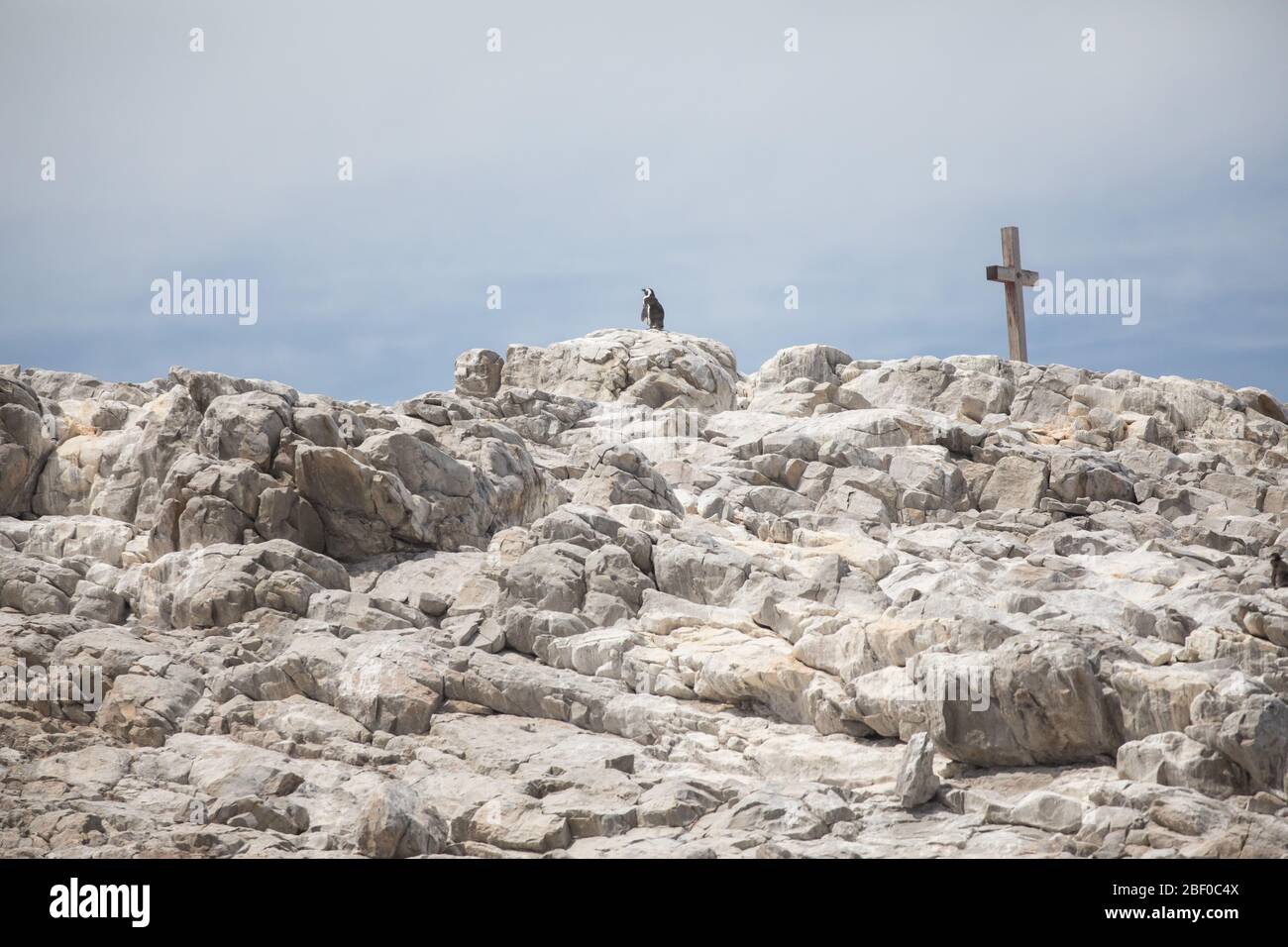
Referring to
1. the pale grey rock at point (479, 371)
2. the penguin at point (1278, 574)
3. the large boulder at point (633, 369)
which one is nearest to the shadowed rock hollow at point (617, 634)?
the penguin at point (1278, 574)

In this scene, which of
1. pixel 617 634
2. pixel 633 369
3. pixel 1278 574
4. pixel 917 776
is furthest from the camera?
pixel 633 369

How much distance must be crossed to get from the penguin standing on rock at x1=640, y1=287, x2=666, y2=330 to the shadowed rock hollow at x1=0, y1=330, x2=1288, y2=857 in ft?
32.6

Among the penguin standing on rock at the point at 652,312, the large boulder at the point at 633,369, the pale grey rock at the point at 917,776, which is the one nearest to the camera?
the pale grey rock at the point at 917,776

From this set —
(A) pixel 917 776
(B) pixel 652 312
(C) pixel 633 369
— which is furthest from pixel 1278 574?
(B) pixel 652 312

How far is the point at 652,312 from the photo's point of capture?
45.4 metres

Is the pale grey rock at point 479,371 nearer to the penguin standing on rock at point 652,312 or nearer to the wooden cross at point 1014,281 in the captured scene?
the penguin standing on rock at point 652,312

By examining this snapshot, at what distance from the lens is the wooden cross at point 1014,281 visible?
44562mm

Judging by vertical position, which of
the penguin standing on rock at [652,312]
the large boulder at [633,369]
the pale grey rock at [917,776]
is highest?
the penguin standing on rock at [652,312]

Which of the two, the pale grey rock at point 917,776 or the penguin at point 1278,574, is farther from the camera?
the penguin at point 1278,574

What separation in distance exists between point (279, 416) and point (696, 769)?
13.3 m

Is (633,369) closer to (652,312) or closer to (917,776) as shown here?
(652,312)

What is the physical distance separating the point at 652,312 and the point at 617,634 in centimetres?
2608

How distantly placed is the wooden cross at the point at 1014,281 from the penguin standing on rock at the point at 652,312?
1140 cm
